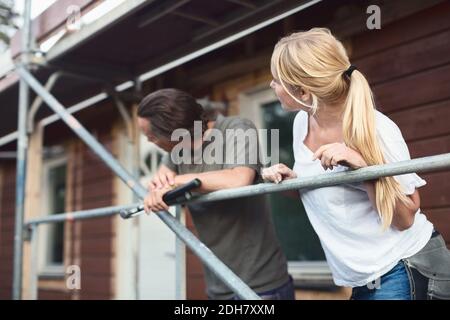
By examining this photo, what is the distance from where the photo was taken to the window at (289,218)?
346 centimetres

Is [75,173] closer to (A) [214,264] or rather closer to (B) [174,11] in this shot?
(B) [174,11]

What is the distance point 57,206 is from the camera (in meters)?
6.63

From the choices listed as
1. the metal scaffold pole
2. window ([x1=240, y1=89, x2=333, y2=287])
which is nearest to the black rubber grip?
window ([x1=240, y1=89, x2=333, y2=287])

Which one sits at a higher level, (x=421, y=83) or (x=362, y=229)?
(x=421, y=83)

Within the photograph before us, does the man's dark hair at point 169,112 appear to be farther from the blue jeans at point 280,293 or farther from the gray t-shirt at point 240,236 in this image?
the blue jeans at point 280,293

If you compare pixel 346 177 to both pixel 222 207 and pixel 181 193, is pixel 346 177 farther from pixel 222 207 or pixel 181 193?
pixel 222 207

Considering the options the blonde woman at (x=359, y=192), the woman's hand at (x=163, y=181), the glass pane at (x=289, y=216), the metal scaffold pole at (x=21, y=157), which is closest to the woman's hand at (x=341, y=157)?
the blonde woman at (x=359, y=192)

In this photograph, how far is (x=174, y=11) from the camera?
2.93 metres

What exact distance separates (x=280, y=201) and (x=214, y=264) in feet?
6.05

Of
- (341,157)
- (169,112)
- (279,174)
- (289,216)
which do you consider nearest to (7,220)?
(289,216)

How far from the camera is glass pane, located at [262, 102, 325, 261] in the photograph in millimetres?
3516

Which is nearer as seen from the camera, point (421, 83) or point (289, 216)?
point (421, 83)

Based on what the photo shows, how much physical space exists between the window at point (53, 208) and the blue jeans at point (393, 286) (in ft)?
17.4

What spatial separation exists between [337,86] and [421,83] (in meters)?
1.40
